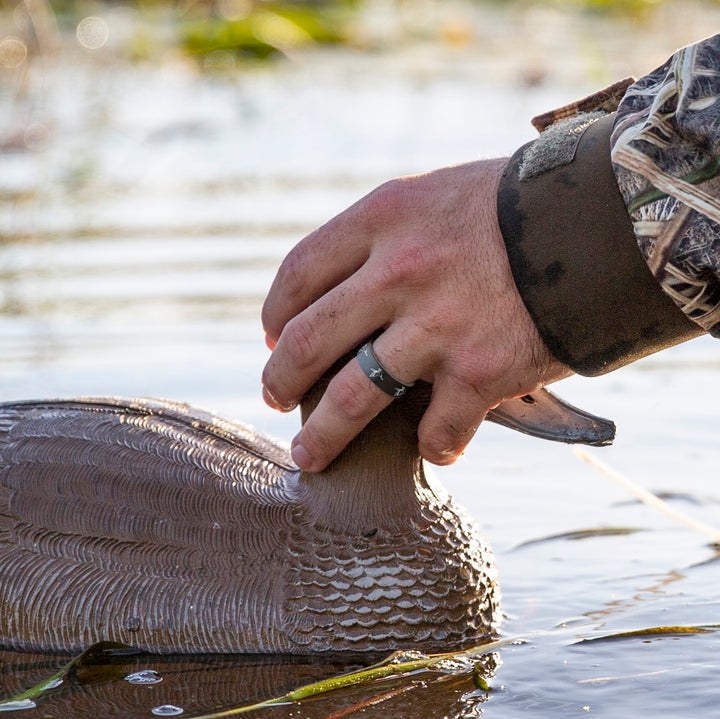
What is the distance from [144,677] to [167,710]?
21 centimetres

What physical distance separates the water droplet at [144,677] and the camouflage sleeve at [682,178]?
1.67 metres

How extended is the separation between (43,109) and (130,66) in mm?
3369

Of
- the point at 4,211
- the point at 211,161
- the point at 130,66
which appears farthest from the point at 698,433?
the point at 130,66

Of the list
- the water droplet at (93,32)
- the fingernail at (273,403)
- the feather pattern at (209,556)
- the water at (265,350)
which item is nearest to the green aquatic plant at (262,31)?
the water at (265,350)

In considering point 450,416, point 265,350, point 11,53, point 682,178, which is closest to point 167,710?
point 450,416

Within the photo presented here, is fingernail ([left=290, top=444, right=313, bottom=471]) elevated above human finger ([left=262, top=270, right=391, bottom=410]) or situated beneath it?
situated beneath

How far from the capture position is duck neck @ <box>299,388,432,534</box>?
3910 millimetres

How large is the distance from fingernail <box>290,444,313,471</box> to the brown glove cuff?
76 centimetres

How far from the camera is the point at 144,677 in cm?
377

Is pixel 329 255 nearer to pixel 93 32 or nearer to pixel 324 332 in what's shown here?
pixel 324 332

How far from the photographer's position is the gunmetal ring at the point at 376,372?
3418 mm

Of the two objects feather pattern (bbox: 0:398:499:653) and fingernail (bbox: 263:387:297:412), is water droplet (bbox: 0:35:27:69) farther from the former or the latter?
fingernail (bbox: 263:387:297:412)

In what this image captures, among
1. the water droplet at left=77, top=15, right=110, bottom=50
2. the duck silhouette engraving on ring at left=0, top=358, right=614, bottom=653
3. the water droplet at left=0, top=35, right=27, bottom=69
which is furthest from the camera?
the water droplet at left=77, top=15, right=110, bottom=50

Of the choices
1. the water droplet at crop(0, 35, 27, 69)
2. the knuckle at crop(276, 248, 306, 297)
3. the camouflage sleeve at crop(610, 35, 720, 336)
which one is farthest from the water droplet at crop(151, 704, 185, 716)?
the water droplet at crop(0, 35, 27, 69)
